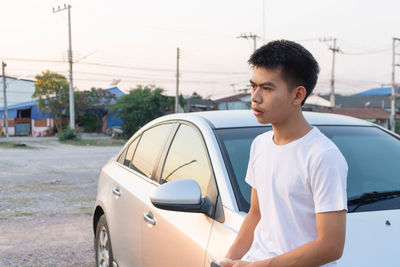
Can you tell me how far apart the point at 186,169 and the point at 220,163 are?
46cm

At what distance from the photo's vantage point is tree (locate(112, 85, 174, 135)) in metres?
37.4

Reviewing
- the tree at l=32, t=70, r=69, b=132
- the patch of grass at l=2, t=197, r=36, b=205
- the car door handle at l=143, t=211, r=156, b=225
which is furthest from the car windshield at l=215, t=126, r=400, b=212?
the tree at l=32, t=70, r=69, b=132

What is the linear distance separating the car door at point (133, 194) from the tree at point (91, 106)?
4037cm

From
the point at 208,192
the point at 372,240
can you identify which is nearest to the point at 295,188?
the point at 372,240

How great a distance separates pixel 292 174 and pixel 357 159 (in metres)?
1.42

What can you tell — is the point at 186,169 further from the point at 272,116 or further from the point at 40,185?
the point at 40,185

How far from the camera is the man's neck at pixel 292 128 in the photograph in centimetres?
147

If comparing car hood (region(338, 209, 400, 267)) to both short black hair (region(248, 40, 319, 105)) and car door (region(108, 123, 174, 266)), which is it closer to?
short black hair (region(248, 40, 319, 105))

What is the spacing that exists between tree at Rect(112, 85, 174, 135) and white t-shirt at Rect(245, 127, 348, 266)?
35.6 meters

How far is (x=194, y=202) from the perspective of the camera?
2152 millimetres

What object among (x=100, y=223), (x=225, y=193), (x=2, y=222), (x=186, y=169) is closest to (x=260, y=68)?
(x=225, y=193)

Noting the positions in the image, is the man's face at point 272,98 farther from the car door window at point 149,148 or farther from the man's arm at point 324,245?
the car door window at point 149,148

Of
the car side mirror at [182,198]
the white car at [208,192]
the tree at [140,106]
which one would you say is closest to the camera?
the white car at [208,192]

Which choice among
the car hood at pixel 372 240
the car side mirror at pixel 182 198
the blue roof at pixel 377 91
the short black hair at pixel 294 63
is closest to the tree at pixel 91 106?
the car side mirror at pixel 182 198
